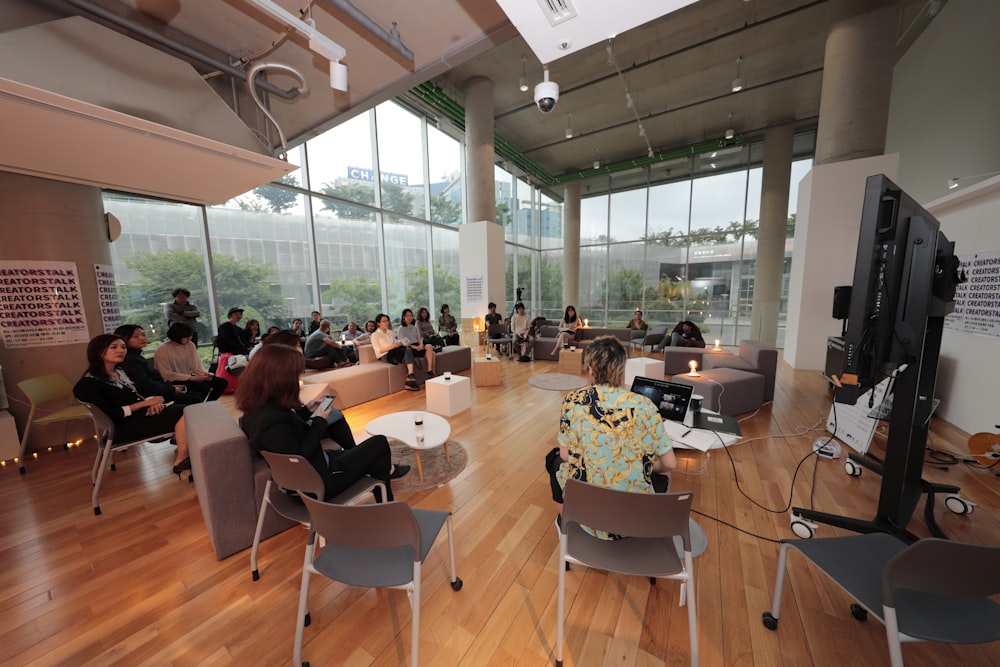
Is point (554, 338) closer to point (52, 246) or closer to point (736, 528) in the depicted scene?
point (736, 528)

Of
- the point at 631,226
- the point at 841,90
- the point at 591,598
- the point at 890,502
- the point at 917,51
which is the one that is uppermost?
the point at 917,51

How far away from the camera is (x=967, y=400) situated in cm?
346

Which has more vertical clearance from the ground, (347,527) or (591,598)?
(347,527)

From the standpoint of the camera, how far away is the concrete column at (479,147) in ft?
24.9

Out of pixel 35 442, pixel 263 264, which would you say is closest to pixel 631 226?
pixel 263 264

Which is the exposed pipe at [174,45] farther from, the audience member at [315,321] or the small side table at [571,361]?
the small side table at [571,361]

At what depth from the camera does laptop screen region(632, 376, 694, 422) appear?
8.96ft

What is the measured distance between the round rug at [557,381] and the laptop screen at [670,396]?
2.40 metres

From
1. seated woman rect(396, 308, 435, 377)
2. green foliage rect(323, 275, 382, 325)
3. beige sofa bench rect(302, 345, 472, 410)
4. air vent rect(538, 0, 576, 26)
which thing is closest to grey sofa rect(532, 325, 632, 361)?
beige sofa bench rect(302, 345, 472, 410)

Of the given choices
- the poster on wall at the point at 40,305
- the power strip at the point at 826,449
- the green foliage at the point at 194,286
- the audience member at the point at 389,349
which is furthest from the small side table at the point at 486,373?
the poster on wall at the point at 40,305

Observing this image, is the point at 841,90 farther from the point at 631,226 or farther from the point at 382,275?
the point at 382,275

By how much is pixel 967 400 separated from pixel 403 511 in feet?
18.1

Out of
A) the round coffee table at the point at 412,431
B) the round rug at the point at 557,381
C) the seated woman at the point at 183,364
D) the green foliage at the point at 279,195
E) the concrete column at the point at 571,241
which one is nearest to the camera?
the round coffee table at the point at 412,431

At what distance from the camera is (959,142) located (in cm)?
505
